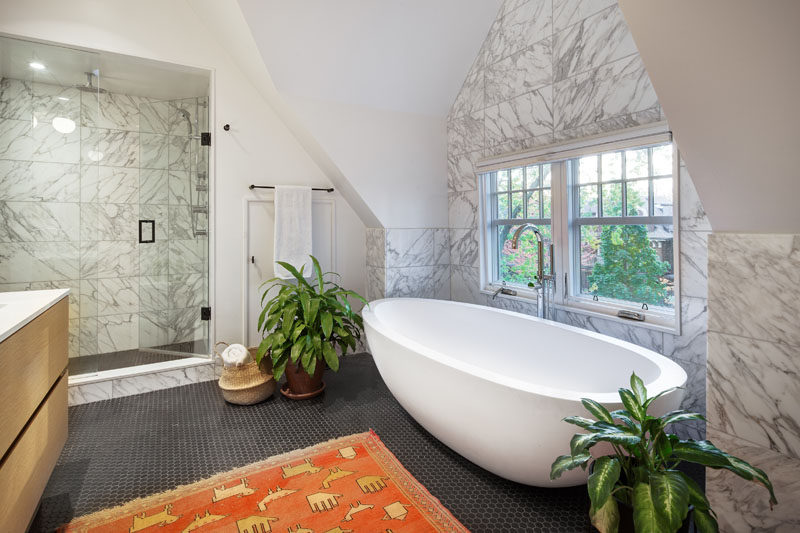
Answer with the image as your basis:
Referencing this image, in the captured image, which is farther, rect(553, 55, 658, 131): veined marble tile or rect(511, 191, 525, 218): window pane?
rect(511, 191, 525, 218): window pane

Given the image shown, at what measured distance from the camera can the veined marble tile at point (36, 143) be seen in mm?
2525

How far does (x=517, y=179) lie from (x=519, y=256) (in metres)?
0.59

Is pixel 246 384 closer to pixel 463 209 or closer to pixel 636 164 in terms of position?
pixel 463 209

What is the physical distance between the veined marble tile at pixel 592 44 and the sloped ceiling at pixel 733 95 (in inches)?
54.0

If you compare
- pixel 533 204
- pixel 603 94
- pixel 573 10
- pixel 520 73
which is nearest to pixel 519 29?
pixel 520 73

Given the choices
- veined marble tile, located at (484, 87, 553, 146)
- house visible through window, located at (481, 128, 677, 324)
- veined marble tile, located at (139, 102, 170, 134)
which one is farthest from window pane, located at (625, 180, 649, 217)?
veined marble tile, located at (139, 102, 170, 134)

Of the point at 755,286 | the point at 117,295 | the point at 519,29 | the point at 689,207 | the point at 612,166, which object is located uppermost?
the point at 519,29

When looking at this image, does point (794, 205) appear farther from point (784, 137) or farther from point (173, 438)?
point (173, 438)

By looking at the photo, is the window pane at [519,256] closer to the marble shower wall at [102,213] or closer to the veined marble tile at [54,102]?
the marble shower wall at [102,213]

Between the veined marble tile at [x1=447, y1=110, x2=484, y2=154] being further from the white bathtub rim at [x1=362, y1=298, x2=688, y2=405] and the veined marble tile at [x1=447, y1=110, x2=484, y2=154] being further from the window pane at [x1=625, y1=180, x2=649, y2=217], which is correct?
the white bathtub rim at [x1=362, y1=298, x2=688, y2=405]

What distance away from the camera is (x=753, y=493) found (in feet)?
3.69

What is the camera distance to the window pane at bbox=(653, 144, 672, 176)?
216cm

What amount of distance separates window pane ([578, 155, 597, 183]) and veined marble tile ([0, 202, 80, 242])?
3366mm

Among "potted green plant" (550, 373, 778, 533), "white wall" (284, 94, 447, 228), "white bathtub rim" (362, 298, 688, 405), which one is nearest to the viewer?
"potted green plant" (550, 373, 778, 533)
